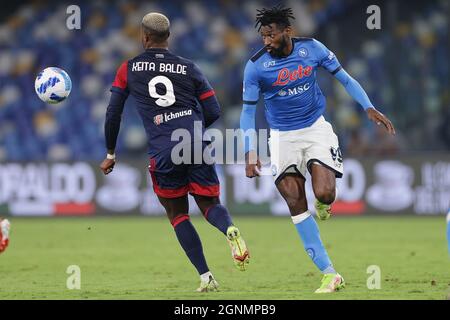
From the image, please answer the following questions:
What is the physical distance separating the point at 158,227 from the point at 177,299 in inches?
353

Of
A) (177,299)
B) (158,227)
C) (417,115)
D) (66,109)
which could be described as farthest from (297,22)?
(177,299)

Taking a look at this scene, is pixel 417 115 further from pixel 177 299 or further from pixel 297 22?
pixel 177 299

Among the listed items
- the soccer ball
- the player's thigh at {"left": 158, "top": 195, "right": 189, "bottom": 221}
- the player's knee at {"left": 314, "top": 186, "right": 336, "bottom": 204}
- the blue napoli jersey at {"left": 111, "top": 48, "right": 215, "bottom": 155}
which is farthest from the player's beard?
the soccer ball

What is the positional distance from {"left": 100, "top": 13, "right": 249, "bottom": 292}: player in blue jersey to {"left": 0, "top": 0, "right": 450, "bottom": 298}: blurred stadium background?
15.9 ft

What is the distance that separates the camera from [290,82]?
28.2ft

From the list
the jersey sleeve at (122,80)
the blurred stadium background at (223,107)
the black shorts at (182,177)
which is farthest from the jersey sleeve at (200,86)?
the blurred stadium background at (223,107)

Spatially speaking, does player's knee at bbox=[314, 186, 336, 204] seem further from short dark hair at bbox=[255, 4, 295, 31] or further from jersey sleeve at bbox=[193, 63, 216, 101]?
short dark hair at bbox=[255, 4, 295, 31]

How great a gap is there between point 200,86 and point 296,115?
912 millimetres

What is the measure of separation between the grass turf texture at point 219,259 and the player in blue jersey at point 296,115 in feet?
2.47

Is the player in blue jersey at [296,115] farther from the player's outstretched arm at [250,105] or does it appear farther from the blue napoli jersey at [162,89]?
the blue napoli jersey at [162,89]

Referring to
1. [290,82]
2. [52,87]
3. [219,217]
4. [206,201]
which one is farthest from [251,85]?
[52,87]

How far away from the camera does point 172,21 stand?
22734 millimetres

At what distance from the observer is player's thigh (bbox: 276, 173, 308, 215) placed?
8477 millimetres

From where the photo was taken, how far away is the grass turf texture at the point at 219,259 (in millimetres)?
8398
